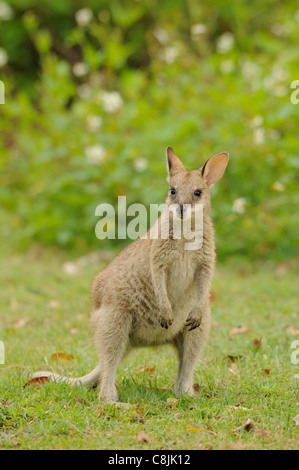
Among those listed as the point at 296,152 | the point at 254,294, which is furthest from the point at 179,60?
the point at 254,294

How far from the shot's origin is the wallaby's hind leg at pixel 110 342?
3.57 m

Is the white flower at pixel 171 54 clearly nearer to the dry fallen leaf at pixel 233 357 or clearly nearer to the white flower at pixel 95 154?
the white flower at pixel 95 154

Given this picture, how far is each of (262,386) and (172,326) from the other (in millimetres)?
553

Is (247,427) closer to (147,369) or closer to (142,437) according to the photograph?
(142,437)

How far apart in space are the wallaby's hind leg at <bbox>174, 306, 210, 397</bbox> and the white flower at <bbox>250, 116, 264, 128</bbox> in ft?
11.1

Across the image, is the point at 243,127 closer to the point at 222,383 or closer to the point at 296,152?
the point at 296,152

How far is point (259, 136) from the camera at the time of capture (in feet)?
21.9

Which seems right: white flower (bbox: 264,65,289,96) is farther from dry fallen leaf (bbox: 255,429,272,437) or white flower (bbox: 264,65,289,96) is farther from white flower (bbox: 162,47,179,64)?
dry fallen leaf (bbox: 255,429,272,437)

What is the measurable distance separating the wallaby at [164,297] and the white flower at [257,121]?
310 cm

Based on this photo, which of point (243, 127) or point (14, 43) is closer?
point (243, 127)

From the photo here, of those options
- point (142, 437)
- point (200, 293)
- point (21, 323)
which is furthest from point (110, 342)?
point (21, 323)

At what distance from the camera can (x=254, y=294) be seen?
5.90m

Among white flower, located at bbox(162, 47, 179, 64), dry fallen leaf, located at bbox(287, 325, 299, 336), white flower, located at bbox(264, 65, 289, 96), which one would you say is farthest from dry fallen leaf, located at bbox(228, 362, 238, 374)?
white flower, located at bbox(162, 47, 179, 64)

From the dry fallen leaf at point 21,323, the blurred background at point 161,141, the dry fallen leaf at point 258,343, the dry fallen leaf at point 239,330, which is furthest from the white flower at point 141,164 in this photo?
the dry fallen leaf at point 258,343
